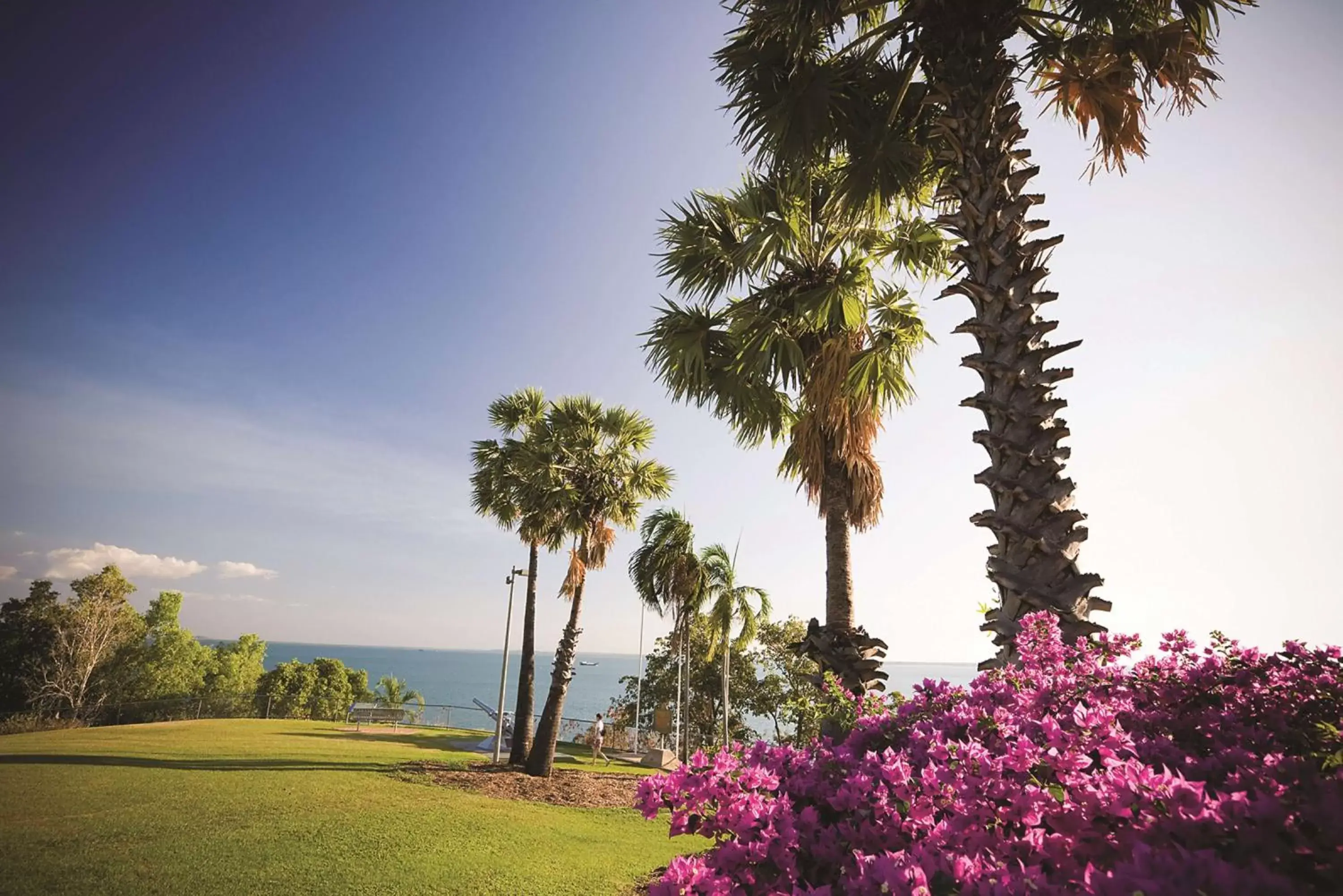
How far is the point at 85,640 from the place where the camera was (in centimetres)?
3250

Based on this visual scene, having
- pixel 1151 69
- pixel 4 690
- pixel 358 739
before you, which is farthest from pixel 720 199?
pixel 4 690

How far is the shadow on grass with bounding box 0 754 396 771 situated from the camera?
11336 millimetres

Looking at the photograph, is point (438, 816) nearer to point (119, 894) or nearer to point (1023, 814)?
point (119, 894)

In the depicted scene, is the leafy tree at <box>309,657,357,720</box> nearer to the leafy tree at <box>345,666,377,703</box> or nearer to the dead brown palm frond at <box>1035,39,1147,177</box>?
the leafy tree at <box>345,666,377,703</box>

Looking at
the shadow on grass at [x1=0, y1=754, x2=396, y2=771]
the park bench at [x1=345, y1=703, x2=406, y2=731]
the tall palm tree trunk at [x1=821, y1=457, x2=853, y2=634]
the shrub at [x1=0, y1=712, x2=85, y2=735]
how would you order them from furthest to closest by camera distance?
the park bench at [x1=345, y1=703, x2=406, y2=731] < the shrub at [x1=0, y1=712, x2=85, y2=735] < the shadow on grass at [x1=0, y1=754, x2=396, y2=771] < the tall palm tree trunk at [x1=821, y1=457, x2=853, y2=634]

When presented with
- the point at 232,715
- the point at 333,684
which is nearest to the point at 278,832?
the point at 232,715

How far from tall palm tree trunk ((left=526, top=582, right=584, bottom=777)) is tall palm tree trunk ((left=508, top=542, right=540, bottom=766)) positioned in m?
0.38

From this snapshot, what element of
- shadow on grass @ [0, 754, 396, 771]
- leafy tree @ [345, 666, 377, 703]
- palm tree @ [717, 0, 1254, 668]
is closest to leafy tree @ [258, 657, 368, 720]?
leafy tree @ [345, 666, 377, 703]

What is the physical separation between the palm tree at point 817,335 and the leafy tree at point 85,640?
40.1 meters

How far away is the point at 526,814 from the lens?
392 inches

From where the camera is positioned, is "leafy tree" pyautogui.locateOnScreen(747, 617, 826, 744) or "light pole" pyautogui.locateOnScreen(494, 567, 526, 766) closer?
"light pole" pyautogui.locateOnScreen(494, 567, 526, 766)

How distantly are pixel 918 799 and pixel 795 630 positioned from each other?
88.1 feet

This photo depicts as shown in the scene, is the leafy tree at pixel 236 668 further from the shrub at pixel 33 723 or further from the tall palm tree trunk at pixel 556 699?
the tall palm tree trunk at pixel 556 699

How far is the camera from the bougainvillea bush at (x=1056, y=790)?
1047 millimetres
